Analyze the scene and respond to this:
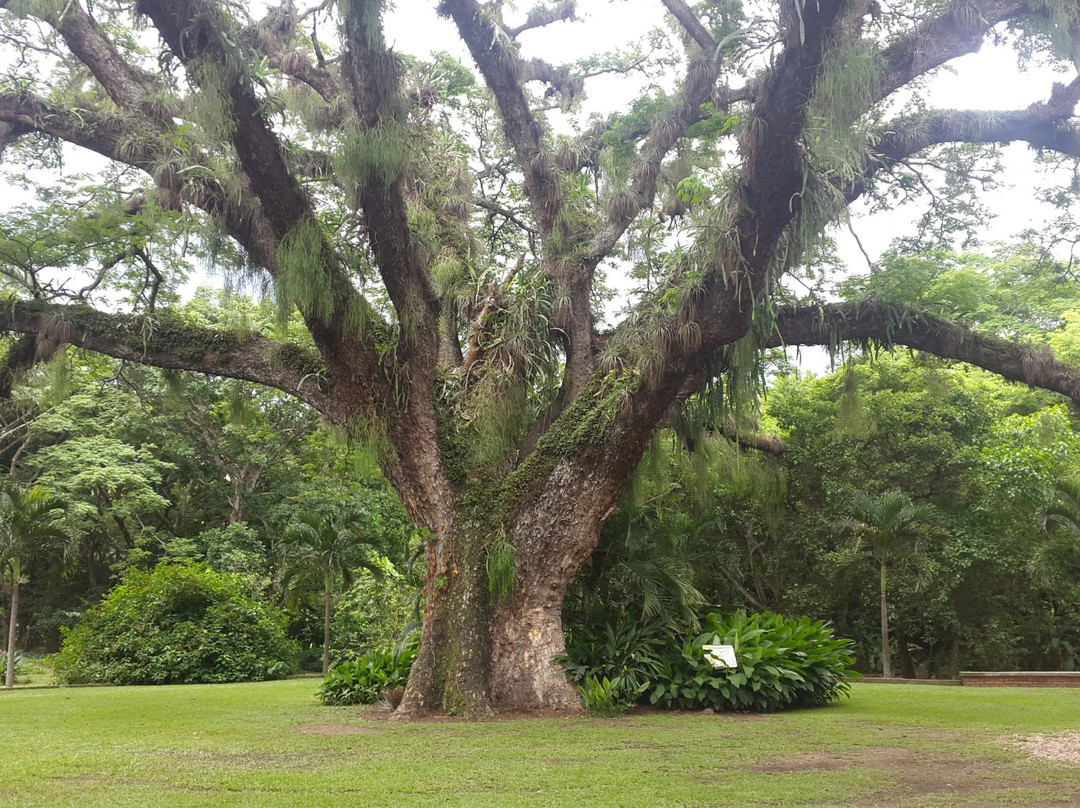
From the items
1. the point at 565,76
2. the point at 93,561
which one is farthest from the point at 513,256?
the point at 93,561

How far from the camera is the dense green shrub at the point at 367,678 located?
29.0ft

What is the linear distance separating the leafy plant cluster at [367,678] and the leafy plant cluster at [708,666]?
1.79m

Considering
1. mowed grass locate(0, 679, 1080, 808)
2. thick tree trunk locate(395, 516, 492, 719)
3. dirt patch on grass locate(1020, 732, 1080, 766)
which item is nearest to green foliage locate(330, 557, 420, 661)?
thick tree trunk locate(395, 516, 492, 719)

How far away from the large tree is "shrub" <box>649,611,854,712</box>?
1290 millimetres

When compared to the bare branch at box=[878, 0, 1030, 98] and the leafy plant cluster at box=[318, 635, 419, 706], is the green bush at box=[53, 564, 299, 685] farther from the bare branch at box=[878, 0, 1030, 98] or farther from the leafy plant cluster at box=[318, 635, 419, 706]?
the bare branch at box=[878, 0, 1030, 98]

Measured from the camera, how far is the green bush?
1375 centimetres

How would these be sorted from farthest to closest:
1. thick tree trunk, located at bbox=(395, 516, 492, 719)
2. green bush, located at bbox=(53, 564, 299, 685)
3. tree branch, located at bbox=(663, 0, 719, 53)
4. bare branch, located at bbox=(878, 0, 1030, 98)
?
green bush, located at bbox=(53, 564, 299, 685)
tree branch, located at bbox=(663, 0, 719, 53)
thick tree trunk, located at bbox=(395, 516, 492, 719)
bare branch, located at bbox=(878, 0, 1030, 98)

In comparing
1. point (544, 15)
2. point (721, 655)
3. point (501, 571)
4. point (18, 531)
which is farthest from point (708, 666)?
point (18, 531)

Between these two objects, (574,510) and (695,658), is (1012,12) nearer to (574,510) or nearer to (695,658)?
(574,510)

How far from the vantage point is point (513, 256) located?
11.5 meters

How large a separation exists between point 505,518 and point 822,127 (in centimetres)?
410

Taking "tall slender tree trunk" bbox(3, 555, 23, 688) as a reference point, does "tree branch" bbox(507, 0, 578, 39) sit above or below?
above

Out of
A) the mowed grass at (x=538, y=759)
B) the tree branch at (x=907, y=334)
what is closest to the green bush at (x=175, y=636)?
the mowed grass at (x=538, y=759)

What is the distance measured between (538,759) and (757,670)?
366 cm
